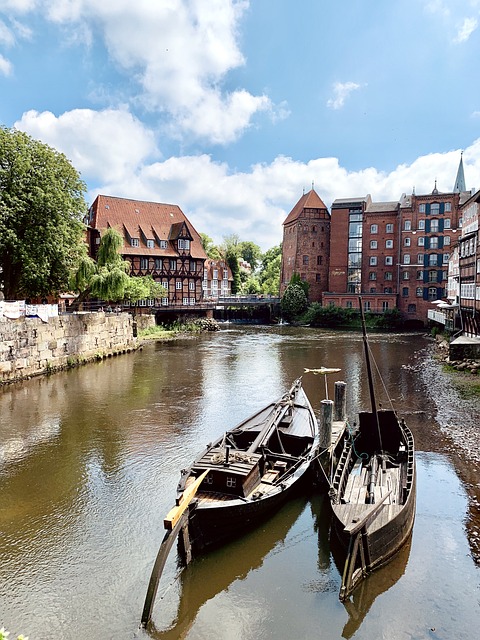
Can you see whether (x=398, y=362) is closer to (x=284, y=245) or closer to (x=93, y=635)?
(x=93, y=635)

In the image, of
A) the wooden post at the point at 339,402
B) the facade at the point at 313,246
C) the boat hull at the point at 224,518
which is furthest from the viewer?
the facade at the point at 313,246

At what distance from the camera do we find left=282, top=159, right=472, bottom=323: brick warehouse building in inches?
2275

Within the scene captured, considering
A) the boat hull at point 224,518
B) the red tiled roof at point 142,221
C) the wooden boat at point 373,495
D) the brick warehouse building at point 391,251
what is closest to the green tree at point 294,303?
the brick warehouse building at point 391,251

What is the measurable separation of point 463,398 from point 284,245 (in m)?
53.5

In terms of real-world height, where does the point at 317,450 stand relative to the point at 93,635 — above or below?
above

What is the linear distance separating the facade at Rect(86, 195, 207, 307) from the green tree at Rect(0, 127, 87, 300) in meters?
23.4

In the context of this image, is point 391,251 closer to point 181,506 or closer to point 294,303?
point 294,303

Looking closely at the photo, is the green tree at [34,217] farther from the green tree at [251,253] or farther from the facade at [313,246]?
the green tree at [251,253]

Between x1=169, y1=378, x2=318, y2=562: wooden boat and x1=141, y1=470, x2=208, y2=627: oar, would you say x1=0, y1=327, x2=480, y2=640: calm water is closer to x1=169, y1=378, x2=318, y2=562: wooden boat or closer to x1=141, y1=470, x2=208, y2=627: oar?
x1=141, y1=470, x2=208, y2=627: oar

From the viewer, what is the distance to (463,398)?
20.0 metres

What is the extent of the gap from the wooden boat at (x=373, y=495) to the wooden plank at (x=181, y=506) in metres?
2.53

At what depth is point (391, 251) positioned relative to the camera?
6075 cm

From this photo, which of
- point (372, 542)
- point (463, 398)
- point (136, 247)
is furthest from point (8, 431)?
point (136, 247)

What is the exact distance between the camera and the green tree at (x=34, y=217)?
25.1m
